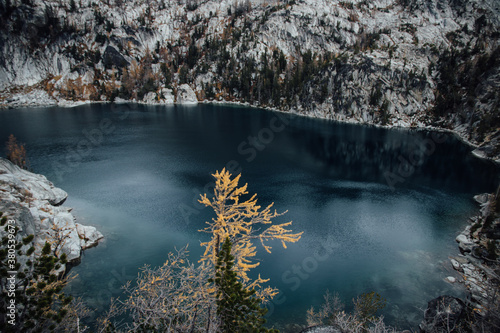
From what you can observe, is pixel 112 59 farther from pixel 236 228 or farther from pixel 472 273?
pixel 472 273

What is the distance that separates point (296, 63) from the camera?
6949 inches

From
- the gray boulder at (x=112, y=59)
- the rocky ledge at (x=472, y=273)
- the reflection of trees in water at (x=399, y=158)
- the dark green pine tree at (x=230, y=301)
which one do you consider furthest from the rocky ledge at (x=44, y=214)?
the gray boulder at (x=112, y=59)

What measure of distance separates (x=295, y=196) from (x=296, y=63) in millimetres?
152811

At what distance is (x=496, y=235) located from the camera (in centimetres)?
3188

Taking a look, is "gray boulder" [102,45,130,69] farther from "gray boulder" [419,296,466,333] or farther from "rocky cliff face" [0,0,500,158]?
"gray boulder" [419,296,466,333]

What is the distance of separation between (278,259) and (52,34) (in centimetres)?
22435

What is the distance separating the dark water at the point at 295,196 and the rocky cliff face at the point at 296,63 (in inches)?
1343

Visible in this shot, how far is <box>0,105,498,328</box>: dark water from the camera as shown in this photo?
27375mm

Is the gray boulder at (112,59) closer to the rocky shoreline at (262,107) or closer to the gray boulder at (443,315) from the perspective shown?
the rocky shoreline at (262,107)

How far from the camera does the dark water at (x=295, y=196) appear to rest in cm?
2738

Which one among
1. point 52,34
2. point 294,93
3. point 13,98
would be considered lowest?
point 13,98

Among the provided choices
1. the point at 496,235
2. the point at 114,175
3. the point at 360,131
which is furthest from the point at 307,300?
the point at 360,131

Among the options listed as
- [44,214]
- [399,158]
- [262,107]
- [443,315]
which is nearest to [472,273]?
[443,315]

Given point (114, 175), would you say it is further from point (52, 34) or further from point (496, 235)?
point (52, 34)
